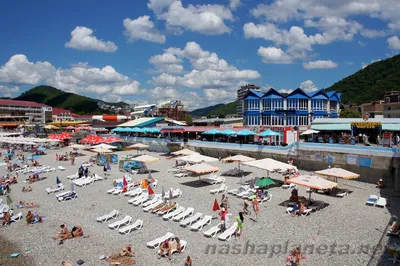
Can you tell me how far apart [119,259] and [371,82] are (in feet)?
279

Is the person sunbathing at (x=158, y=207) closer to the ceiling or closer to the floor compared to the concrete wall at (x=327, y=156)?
Answer: closer to the floor

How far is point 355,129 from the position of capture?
98.5 feet

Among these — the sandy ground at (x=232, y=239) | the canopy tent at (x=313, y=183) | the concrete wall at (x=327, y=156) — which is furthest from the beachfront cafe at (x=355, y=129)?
the canopy tent at (x=313, y=183)

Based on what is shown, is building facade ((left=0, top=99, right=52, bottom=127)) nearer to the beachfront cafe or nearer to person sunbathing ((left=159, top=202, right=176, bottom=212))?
the beachfront cafe

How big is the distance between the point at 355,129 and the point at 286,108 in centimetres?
1180

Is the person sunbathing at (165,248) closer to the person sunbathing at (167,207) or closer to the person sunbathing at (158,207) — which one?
the person sunbathing at (167,207)

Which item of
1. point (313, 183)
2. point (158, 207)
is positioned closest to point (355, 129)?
point (313, 183)

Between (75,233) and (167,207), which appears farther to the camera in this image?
(167,207)

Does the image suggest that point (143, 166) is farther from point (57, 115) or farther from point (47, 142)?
point (57, 115)

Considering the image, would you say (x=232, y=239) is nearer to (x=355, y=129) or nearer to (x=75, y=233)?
(x=75, y=233)

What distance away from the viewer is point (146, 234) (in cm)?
1253

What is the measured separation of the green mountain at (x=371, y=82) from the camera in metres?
71.0

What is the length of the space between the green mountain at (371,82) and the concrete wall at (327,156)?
52012 mm

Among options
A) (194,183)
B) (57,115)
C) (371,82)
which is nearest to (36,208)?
(194,183)
